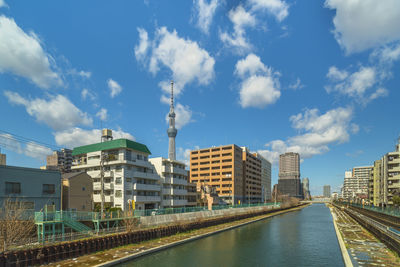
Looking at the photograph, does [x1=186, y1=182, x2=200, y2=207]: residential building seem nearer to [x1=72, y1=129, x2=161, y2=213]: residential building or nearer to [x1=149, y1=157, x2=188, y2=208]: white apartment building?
[x1=149, y1=157, x2=188, y2=208]: white apartment building

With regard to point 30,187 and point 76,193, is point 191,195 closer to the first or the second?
point 76,193

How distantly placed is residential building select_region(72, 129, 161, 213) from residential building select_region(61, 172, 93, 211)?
422cm

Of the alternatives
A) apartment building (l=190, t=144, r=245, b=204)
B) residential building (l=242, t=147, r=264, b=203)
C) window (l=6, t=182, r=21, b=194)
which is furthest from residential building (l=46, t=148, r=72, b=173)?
window (l=6, t=182, r=21, b=194)

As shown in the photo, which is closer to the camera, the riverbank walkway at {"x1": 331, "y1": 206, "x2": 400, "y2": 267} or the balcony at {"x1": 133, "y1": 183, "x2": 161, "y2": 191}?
the riverbank walkway at {"x1": 331, "y1": 206, "x2": 400, "y2": 267}

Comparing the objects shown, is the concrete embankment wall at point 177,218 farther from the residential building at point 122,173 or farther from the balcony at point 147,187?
the balcony at point 147,187

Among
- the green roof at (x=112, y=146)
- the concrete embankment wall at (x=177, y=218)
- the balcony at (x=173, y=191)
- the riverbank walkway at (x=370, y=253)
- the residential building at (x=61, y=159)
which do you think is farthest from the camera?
the residential building at (x=61, y=159)

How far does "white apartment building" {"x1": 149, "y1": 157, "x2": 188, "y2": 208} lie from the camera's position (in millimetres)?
63625

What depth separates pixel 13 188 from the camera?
3341cm

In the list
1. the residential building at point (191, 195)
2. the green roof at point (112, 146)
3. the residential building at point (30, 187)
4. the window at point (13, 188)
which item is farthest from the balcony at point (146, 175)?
the window at point (13, 188)

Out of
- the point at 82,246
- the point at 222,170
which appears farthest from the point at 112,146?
the point at 222,170

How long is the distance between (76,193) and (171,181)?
25.6 metres

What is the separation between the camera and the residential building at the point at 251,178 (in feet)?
444

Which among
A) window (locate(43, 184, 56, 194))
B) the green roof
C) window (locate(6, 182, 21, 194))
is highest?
the green roof

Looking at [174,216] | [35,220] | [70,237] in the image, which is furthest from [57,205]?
[174,216]
